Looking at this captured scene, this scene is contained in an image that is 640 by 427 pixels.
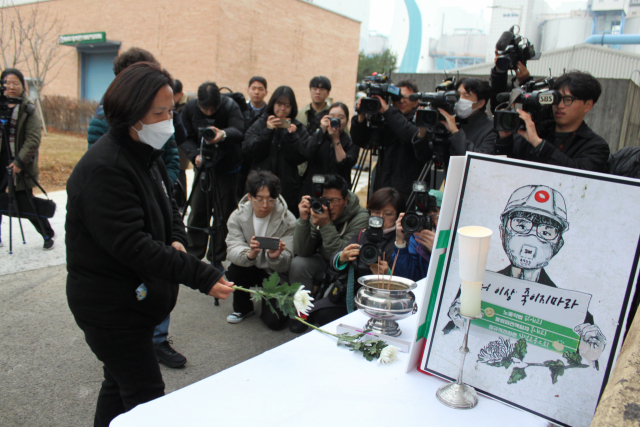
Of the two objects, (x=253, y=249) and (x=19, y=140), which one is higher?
(x=19, y=140)

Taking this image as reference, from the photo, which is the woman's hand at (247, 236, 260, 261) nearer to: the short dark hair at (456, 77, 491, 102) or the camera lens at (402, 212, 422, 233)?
the camera lens at (402, 212, 422, 233)

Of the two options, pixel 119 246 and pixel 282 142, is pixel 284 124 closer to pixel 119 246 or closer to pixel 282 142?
pixel 282 142

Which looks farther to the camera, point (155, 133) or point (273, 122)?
point (273, 122)

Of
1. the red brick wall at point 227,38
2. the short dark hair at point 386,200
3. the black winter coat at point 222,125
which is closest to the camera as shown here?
the short dark hair at point 386,200

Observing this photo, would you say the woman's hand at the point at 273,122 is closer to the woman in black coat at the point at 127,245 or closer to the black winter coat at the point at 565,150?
the black winter coat at the point at 565,150

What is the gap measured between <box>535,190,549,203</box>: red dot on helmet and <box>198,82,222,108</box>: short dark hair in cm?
339

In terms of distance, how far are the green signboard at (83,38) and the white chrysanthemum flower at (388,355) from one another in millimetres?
24719

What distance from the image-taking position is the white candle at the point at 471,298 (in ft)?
3.33

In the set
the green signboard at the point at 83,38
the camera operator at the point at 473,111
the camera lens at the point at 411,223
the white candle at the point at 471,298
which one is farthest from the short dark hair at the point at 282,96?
the green signboard at the point at 83,38

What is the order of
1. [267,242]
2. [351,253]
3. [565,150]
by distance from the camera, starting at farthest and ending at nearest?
[267,242]
[351,253]
[565,150]

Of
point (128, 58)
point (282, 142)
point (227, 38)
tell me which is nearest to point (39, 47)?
point (227, 38)

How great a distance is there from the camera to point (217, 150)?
13.1ft

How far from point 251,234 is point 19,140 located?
279cm

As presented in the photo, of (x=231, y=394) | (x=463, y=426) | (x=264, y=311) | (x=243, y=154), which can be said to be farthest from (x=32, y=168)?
(x=463, y=426)
